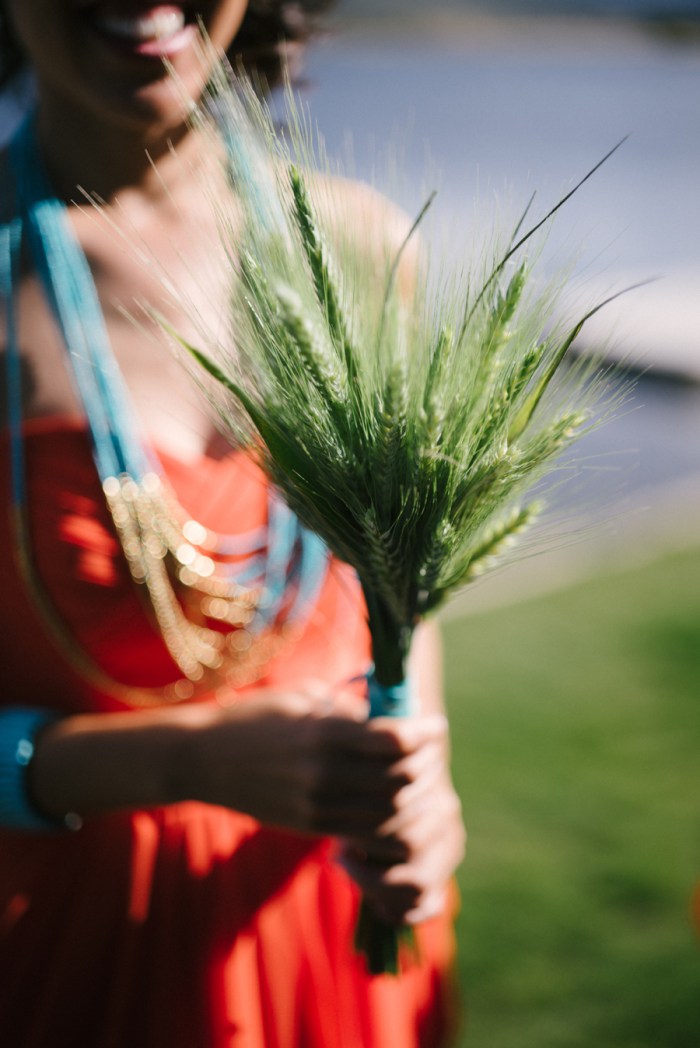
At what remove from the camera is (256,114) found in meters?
0.66

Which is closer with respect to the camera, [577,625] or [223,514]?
[223,514]

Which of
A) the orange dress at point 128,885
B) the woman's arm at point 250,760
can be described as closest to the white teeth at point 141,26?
the orange dress at point 128,885

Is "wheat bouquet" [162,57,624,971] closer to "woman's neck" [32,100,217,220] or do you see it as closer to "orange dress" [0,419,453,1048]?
"orange dress" [0,419,453,1048]

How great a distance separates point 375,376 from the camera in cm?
66

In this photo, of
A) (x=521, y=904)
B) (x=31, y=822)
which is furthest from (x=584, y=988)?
(x=31, y=822)

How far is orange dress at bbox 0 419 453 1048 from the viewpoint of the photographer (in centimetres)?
99

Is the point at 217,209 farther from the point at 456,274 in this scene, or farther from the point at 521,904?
the point at 521,904

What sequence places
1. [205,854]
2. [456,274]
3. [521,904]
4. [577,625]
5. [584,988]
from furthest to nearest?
[577,625]
[521,904]
[584,988]
[205,854]
[456,274]

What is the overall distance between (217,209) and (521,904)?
7.74 feet

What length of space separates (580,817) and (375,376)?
8.46 ft

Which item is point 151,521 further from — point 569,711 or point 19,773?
point 569,711

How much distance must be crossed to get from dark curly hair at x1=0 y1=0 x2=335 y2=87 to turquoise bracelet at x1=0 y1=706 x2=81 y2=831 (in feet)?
2.95

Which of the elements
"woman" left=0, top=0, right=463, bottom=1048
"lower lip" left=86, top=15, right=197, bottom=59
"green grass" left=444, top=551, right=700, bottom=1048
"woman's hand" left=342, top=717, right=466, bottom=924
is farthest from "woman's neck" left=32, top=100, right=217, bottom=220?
"green grass" left=444, top=551, right=700, bottom=1048

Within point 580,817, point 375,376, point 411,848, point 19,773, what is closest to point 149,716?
point 19,773
